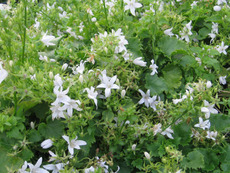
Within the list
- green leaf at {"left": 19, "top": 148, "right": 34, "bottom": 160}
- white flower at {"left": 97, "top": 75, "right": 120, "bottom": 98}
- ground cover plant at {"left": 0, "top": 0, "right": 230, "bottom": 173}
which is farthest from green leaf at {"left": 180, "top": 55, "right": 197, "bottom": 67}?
green leaf at {"left": 19, "top": 148, "right": 34, "bottom": 160}

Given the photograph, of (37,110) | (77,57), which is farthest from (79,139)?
(77,57)

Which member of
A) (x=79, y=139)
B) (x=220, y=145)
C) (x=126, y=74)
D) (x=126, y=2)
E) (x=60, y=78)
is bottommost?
(x=220, y=145)

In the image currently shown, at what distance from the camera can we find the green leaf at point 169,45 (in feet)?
8.02

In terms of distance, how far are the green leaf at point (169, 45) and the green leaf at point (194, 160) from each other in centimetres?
93

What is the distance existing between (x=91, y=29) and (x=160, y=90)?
2.76 ft

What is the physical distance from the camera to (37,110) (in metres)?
1.92

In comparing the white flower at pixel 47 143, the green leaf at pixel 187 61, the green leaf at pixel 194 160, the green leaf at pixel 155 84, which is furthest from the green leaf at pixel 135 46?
the white flower at pixel 47 143

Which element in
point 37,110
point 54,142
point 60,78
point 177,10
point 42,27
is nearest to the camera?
point 60,78

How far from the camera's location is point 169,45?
2.46 metres

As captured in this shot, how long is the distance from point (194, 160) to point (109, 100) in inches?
27.8

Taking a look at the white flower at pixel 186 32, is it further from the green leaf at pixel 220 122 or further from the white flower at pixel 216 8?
the green leaf at pixel 220 122

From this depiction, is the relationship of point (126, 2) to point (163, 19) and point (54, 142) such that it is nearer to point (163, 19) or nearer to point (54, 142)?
point (163, 19)

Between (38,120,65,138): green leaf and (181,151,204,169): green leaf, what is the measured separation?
2.74 ft

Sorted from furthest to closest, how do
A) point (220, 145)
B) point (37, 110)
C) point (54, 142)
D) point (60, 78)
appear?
point (220, 145)
point (37, 110)
point (54, 142)
point (60, 78)
